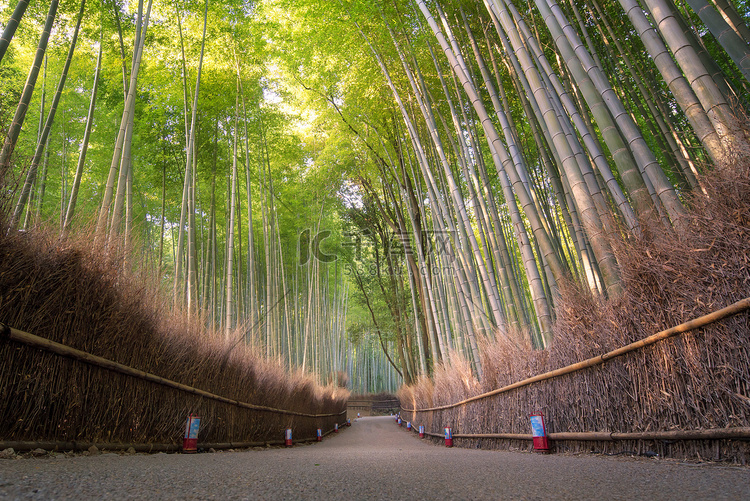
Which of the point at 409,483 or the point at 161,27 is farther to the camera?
the point at 161,27

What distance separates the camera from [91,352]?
188 centimetres

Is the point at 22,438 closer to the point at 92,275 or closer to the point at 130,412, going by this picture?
the point at 130,412

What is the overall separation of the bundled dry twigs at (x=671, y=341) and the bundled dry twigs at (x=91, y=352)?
2427mm

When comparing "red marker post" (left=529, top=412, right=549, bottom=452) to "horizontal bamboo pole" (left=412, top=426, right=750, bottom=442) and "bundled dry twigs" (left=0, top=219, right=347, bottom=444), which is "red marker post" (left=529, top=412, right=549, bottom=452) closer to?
"horizontal bamboo pole" (left=412, top=426, right=750, bottom=442)

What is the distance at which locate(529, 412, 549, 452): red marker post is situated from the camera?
2.32 metres

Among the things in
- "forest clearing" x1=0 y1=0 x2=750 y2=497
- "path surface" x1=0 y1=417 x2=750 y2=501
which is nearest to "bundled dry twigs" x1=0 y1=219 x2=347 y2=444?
"forest clearing" x1=0 y1=0 x2=750 y2=497

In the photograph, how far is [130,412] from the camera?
2.07 meters

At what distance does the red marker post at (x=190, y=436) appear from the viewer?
2.42 m

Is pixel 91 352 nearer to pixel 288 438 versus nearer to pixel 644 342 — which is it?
pixel 644 342

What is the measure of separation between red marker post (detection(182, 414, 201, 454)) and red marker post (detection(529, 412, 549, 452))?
214 centimetres

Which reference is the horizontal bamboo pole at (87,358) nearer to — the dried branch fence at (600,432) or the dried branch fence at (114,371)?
the dried branch fence at (114,371)

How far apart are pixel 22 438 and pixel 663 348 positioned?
2.59 metres

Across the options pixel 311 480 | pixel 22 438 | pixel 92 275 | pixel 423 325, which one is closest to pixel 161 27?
pixel 92 275

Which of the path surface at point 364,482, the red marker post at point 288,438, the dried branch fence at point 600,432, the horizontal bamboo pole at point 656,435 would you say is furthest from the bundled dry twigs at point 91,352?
the horizontal bamboo pole at point 656,435
